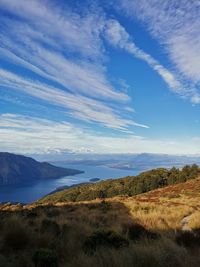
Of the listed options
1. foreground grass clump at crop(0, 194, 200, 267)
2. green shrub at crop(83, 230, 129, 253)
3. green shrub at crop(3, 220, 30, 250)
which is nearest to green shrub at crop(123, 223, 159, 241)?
foreground grass clump at crop(0, 194, 200, 267)

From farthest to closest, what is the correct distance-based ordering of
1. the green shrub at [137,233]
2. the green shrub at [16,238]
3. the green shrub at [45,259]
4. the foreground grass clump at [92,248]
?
the green shrub at [137,233], the green shrub at [16,238], the green shrub at [45,259], the foreground grass clump at [92,248]

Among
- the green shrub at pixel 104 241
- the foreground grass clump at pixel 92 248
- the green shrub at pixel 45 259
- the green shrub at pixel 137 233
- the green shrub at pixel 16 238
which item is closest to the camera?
the foreground grass clump at pixel 92 248

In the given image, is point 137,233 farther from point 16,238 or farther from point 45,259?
point 45,259

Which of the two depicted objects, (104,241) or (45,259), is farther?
(104,241)

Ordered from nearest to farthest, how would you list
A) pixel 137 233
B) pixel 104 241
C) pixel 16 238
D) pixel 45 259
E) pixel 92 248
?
pixel 45 259, pixel 92 248, pixel 104 241, pixel 16 238, pixel 137 233

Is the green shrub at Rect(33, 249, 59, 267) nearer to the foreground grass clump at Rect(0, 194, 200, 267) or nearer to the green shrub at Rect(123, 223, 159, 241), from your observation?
the foreground grass clump at Rect(0, 194, 200, 267)

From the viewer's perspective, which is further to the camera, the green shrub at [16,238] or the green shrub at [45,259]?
the green shrub at [16,238]

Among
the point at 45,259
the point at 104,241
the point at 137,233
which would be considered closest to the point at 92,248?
the point at 104,241

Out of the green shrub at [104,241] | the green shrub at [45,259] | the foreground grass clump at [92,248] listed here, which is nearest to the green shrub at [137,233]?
the foreground grass clump at [92,248]

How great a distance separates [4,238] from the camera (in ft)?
27.1

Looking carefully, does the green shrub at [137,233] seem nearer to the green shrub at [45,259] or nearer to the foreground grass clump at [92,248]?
the foreground grass clump at [92,248]

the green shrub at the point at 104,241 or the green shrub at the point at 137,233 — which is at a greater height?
the green shrub at the point at 104,241

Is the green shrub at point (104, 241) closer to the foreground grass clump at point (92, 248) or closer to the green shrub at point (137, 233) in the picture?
the foreground grass clump at point (92, 248)

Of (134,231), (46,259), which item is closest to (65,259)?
(46,259)
